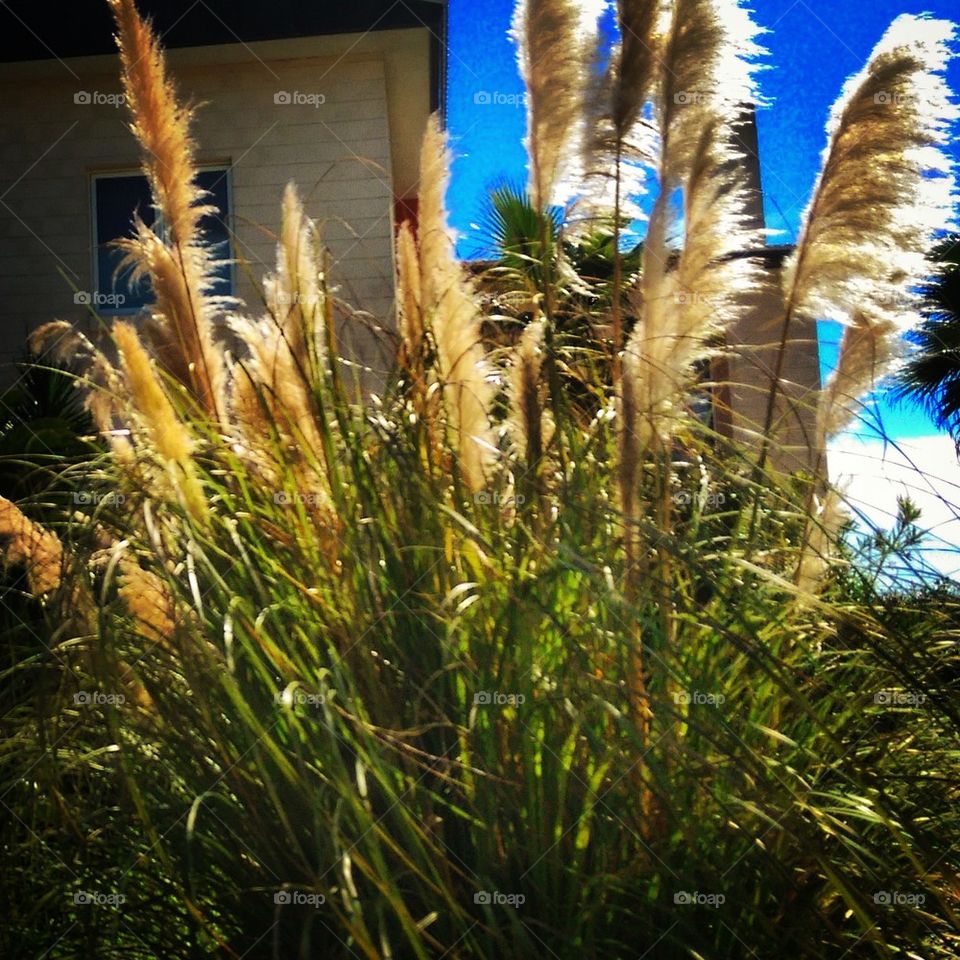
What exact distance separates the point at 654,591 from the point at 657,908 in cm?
64

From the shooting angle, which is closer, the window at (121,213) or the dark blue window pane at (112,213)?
the window at (121,213)

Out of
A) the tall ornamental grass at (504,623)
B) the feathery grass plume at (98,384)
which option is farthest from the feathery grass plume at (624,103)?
the feathery grass plume at (98,384)

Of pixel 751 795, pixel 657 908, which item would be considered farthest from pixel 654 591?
pixel 657 908
